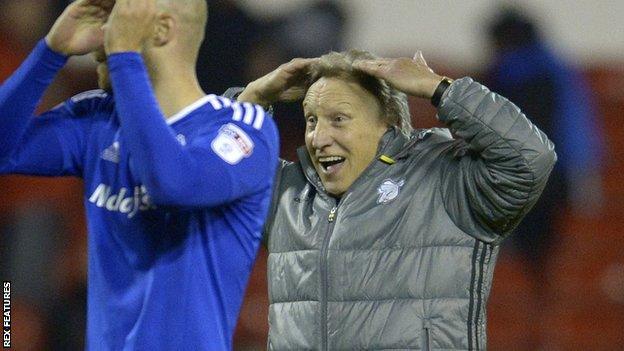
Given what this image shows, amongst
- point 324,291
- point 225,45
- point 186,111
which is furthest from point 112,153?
point 225,45

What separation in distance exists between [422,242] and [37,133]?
82 centimetres

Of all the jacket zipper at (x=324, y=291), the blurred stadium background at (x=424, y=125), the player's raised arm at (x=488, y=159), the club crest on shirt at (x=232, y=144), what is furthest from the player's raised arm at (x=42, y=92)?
the blurred stadium background at (x=424, y=125)

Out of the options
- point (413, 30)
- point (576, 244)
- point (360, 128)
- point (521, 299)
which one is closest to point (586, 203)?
point (576, 244)

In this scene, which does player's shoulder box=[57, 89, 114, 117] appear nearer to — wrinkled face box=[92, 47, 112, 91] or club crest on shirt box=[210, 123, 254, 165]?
wrinkled face box=[92, 47, 112, 91]

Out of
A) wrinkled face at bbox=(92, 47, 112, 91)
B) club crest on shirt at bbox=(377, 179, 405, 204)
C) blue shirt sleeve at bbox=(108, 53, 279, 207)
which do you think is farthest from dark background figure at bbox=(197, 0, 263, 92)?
blue shirt sleeve at bbox=(108, 53, 279, 207)

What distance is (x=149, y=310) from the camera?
150 cm

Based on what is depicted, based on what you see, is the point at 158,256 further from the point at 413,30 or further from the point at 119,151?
the point at 413,30

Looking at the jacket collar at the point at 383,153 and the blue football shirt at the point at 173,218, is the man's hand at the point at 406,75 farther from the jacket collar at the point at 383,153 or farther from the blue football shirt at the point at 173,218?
the blue football shirt at the point at 173,218

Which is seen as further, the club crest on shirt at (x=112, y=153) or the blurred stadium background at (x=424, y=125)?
the blurred stadium background at (x=424, y=125)

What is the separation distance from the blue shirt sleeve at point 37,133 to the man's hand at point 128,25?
0.76 feet

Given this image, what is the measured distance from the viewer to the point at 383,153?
2.26 meters

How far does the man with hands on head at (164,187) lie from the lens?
4.71ft

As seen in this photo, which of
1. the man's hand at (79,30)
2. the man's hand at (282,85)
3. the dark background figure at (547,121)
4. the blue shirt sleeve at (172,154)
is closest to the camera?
the blue shirt sleeve at (172,154)

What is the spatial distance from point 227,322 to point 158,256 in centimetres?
14
